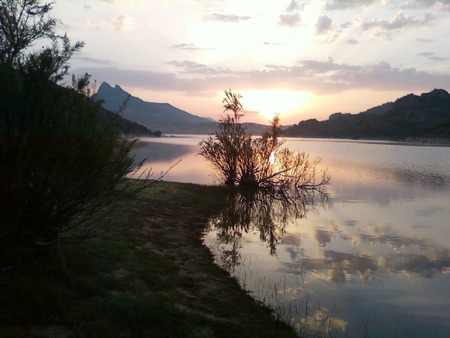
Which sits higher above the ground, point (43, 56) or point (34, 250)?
point (43, 56)

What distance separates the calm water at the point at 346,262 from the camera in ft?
33.3

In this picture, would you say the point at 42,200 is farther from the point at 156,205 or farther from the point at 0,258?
the point at 156,205

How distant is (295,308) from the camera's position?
34.4 feet

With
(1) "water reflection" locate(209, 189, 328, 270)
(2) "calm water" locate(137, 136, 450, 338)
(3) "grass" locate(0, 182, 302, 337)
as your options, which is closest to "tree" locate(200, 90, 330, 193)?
(1) "water reflection" locate(209, 189, 328, 270)

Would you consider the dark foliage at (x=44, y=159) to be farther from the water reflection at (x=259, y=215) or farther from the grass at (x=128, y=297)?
the water reflection at (x=259, y=215)

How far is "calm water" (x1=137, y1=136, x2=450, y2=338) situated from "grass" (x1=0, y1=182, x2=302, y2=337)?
1076 mm

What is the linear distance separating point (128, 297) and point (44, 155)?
3.50m

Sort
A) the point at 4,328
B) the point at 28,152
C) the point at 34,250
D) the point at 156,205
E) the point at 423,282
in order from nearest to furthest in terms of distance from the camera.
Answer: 1. the point at 4,328
2. the point at 28,152
3. the point at 34,250
4. the point at 423,282
5. the point at 156,205

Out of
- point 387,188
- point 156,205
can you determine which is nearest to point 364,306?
point 156,205

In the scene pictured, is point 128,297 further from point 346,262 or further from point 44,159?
point 346,262

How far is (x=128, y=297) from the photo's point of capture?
8.78m

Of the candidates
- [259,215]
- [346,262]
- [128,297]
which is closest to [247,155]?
[259,215]

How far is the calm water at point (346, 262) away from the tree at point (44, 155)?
5675 millimetres

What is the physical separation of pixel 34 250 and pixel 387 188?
33518mm
